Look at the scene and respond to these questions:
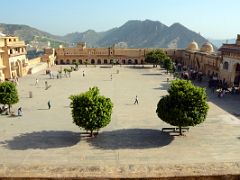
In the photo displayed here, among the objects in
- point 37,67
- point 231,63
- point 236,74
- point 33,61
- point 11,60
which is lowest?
point 37,67

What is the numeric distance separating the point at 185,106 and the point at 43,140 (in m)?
8.44

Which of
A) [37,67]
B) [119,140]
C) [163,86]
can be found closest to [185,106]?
[119,140]

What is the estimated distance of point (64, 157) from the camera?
15.6 metres

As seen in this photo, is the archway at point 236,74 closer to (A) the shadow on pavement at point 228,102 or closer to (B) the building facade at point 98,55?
(A) the shadow on pavement at point 228,102

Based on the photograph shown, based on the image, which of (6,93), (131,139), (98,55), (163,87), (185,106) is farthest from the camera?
(98,55)

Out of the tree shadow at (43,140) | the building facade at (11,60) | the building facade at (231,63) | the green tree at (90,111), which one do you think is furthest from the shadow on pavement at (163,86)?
the building facade at (11,60)

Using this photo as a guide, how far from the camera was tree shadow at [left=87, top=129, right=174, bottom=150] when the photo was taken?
56.5 feet

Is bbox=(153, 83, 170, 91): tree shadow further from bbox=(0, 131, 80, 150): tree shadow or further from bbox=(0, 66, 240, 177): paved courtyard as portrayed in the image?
bbox=(0, 131, 80, 150): tree shadow

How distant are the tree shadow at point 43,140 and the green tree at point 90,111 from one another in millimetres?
1508

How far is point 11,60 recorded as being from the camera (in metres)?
47.2

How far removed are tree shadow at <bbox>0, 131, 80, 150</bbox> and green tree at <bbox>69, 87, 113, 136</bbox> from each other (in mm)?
1508

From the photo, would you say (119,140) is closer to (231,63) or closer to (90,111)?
(90,111)

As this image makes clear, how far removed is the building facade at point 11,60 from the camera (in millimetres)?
45750

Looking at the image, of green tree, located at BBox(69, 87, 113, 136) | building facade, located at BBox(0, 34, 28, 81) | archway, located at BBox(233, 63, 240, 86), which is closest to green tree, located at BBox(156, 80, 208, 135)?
green tree, located at BBox(69, 87, 113, 136)
